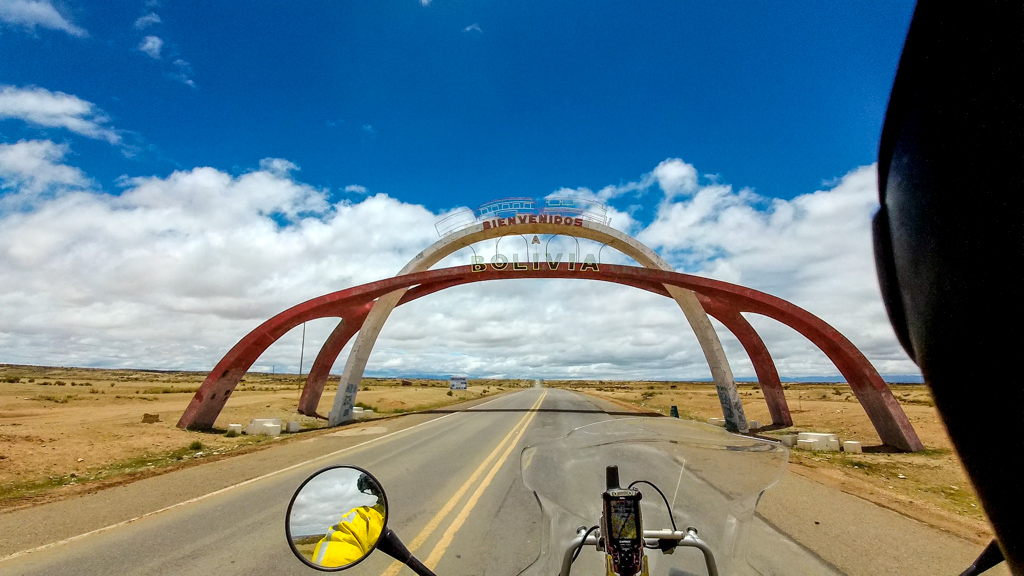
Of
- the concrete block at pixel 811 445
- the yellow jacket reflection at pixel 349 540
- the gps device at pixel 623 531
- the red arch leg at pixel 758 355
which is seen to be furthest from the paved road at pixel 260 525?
the red arch leg at pixel 758 355

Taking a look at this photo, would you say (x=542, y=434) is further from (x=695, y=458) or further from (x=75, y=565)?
(x=695, y=458)

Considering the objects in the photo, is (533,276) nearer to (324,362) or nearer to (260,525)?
(324,362)

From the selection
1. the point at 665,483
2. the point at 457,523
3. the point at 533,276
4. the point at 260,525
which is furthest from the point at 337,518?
the point at 533,276

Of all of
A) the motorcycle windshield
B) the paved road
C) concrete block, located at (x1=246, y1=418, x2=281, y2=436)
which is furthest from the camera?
concrete block, located at (x1=246, y1=418, x2=281, y2=436)

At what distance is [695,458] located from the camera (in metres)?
2.51

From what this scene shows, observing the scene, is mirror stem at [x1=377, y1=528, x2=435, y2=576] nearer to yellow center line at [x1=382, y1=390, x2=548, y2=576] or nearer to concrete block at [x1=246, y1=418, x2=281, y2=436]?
yellow center line at [x1=382, y1=390, x2=548, y2=576]

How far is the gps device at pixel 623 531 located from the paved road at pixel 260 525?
0.47 m

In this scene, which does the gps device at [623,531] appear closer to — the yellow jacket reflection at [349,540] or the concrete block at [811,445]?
the yellow jacket reflection at [349,540]

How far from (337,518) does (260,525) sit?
5.32m

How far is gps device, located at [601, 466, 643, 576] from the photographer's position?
194cm

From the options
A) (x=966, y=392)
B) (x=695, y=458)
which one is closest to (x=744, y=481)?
(x=695, y=458)

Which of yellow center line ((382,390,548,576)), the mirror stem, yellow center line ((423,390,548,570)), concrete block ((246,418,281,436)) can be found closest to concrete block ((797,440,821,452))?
yellow center line ((382,390,548,576))

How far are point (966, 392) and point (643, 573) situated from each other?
1490 millimetres

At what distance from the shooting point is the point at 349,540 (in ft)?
7.40
